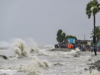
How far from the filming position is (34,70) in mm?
11242

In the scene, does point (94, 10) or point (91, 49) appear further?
point (91, 49)

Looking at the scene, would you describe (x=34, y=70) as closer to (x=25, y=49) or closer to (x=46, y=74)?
(x=46, y=74)

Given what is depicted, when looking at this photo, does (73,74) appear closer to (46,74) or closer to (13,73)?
(46,74)

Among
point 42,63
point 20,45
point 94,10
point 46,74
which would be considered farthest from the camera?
point 20,45

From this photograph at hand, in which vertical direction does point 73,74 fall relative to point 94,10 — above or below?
below

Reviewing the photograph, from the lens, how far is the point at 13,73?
10.4 m

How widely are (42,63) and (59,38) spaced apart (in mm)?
87281

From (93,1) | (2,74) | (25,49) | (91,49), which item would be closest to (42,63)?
(2,74)

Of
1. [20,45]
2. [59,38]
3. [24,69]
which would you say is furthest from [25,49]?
[59,38]

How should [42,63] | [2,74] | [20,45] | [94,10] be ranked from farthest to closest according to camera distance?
[20,45]
[94,10]
[42,63]
[2,74]

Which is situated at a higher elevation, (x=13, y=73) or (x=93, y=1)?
(x=93, y=1)

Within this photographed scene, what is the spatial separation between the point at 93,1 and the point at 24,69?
20910 millimetres

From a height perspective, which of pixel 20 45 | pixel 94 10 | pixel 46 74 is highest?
pixel 94 10

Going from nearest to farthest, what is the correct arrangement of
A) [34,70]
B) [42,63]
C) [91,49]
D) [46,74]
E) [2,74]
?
[2,74] < [46,74] < [34,70] < [42,63] < [91,49]
